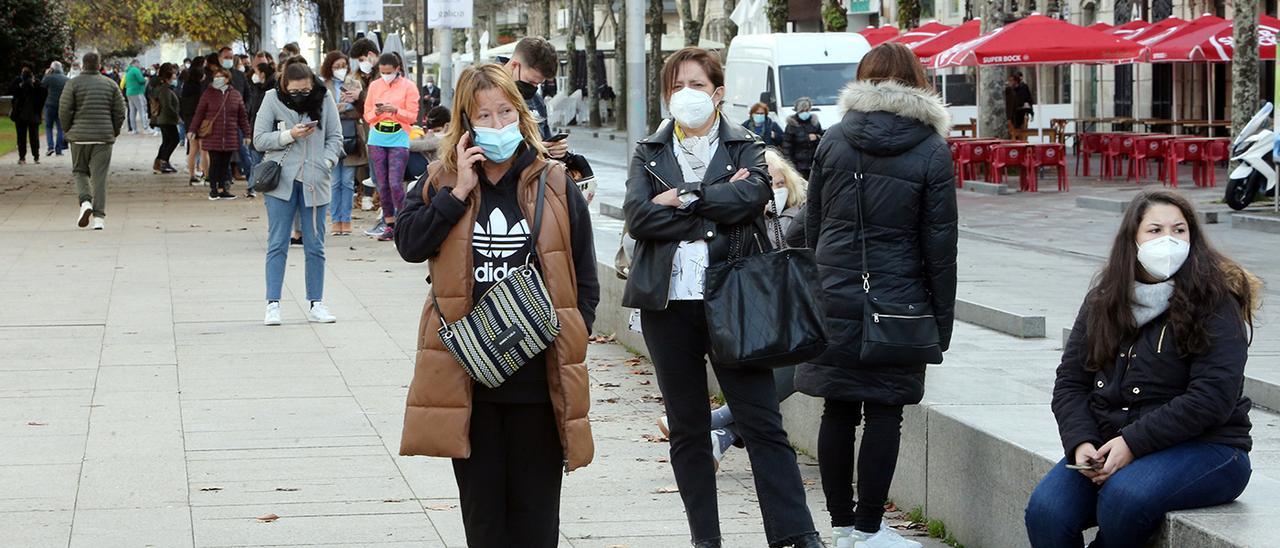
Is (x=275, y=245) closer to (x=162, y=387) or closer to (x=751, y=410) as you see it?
(x=162, y=387)

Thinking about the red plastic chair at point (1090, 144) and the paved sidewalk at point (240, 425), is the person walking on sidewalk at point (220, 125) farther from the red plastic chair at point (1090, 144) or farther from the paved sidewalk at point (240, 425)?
the red plastic chair at point (1090, 144)

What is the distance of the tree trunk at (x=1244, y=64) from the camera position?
22109mm

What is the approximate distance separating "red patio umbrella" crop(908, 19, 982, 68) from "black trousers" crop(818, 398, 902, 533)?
82.3 ft

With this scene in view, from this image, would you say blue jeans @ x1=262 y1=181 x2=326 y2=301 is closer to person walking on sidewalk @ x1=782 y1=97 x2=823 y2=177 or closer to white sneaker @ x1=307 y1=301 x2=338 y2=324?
white sneaker @ x1=307 y1=301 x2=338 y2=324

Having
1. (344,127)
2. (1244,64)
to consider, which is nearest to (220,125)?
(344,127)

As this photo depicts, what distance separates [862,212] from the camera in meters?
5.69

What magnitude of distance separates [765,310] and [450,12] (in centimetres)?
1737

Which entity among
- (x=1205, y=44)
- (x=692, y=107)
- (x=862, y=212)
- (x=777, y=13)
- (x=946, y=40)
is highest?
(x=777, y=13)

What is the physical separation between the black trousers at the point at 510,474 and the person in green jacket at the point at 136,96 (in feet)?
135

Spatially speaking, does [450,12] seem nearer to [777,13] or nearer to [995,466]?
[995,466]

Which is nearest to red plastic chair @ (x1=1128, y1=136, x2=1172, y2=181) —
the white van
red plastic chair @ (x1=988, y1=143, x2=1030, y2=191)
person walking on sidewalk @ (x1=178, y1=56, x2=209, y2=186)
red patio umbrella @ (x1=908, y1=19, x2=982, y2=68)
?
red plastic chair @ (x1=988, y1=143, x2=1030, y2=191)

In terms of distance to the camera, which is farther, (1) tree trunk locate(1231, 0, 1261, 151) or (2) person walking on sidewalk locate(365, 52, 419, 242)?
(1) tree trunk locate(1231, 0, 1261, 151)

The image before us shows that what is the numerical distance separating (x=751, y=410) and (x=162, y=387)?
449 centimetres

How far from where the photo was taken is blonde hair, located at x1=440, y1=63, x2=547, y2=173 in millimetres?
4750
